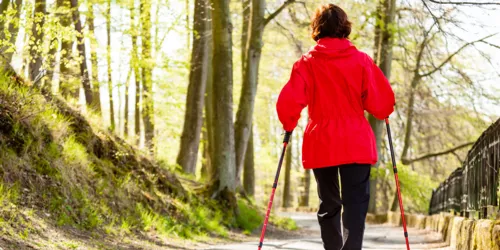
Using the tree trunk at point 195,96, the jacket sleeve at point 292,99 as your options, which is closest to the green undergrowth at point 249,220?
the tree trunk at point 195,96

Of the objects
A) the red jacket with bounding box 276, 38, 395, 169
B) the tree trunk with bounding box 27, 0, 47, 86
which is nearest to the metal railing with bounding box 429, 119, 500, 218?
the red jacket with bounding box 276, 38, 395, 169

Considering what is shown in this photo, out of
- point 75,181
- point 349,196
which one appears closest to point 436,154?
point 75,181

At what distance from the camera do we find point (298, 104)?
494 centimetres

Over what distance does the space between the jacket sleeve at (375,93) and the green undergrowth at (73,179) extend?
323 centimetres

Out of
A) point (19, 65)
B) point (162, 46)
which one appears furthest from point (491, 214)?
point (162, 46)

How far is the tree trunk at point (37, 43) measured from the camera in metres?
7.52

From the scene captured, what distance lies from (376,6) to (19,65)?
33.1 ft

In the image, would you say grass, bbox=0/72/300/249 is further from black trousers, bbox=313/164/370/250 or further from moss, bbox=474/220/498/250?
moss, bbox=474/220/498/250

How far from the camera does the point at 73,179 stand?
819 centimetres

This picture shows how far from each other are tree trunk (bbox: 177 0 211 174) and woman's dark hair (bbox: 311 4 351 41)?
10.8m

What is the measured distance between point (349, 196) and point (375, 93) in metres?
0.77

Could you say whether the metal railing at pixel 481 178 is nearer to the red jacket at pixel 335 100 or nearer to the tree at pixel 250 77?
the red jacket at pixel 335 100

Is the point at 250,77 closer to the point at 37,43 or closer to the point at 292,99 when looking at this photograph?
the point at 37,43

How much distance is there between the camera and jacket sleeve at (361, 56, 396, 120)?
4.93 metres
